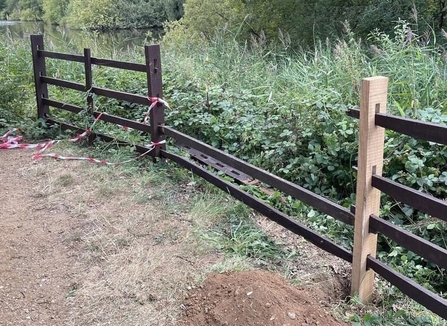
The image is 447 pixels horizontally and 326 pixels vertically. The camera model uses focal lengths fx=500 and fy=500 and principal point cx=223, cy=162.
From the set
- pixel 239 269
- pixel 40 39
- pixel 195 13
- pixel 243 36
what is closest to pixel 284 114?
pixel 239 269

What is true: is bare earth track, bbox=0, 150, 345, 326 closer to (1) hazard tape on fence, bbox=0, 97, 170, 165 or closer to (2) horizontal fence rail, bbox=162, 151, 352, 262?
(2) horizontal fence rail, bbox=162, 151, 352, 262

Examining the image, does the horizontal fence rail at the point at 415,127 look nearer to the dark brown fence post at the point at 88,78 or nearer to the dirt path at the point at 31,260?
the dirt path at the point at 31,260

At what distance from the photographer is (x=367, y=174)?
8.77ft

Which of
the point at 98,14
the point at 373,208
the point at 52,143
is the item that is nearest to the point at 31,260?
the point at 373,208

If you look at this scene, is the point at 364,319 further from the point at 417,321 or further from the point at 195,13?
the point at 195,13

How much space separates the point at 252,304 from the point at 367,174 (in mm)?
925

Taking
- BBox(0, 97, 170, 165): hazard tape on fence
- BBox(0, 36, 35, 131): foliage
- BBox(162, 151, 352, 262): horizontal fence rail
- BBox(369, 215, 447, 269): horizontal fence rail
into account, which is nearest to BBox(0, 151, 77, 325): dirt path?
BBox(0, 97, 170, 165): hazard tape on fence

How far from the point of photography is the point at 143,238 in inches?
144

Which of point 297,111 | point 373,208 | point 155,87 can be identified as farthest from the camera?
point 297,111

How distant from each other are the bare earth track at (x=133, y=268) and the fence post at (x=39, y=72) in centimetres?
222

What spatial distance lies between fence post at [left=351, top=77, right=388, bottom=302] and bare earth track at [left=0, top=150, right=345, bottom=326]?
245mm

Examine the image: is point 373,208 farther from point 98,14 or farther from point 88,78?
point 98,14

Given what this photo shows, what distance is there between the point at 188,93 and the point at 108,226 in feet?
9.87

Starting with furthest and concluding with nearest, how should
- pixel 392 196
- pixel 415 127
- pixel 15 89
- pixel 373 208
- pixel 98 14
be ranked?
pixel 98 14, pixel 15 89, pixel 373 208, pixel 392 196, pixel 415 127
